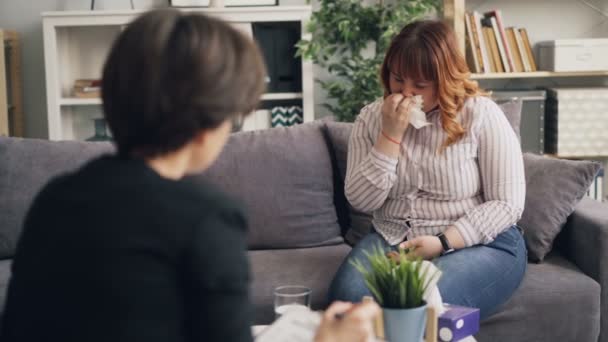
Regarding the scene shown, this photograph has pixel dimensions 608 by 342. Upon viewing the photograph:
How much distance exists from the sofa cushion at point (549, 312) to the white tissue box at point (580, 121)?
5.09 feet

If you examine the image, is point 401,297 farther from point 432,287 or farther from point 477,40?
point 477,40

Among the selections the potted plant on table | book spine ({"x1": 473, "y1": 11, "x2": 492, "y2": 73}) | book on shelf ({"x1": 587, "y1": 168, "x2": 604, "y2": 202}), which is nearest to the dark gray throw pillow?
the potted plant on table

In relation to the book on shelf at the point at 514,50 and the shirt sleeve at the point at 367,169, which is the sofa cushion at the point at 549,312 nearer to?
the shirt sleeve at the point at 367,169

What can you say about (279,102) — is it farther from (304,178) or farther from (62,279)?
(62,279)

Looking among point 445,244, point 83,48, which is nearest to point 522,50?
point 445,244

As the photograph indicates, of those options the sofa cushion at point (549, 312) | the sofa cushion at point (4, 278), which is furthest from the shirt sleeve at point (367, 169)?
the sofa cushion at point (4, 278)

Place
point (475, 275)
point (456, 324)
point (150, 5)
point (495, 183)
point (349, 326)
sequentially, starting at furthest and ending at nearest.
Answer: point (150, 5) → point (495, 183) → point (475, 275) → point (456, 324) → point (349, 326)

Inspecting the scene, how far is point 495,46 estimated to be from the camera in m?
3.48

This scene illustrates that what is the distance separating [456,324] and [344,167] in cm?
101

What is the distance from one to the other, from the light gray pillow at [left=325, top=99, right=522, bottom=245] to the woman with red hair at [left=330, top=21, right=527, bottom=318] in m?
0.30

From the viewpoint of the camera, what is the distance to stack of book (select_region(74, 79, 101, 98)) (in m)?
3.59

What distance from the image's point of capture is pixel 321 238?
2.35m

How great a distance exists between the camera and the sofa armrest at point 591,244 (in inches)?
80.0

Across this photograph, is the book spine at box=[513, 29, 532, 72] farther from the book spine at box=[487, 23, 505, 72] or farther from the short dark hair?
the short dark hair
